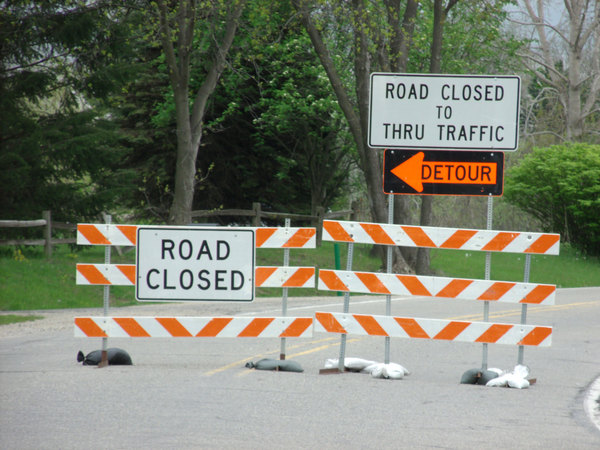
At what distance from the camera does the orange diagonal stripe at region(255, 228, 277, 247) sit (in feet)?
28.4

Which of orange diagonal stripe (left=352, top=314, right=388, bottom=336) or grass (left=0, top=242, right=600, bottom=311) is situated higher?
orange diagonal stripe (left=352, top=314, right=388, bottom=336)

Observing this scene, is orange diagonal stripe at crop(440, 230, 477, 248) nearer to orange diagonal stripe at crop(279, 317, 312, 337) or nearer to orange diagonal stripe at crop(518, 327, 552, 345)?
orange diagonal stripe at crop(518, 327, 552, 345)

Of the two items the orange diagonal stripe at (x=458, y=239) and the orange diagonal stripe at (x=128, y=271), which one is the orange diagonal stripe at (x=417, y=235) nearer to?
the orange diagonal stripe at (x=458, y=239)

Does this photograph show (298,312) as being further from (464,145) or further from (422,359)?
(464,145)

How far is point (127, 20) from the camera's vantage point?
2194 centimetres

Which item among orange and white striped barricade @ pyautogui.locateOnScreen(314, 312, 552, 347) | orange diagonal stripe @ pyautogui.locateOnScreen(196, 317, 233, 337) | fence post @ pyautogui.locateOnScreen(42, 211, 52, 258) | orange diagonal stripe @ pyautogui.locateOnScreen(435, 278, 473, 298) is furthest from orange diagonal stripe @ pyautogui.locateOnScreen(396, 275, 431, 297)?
fence post @ pyautogui.locateOnScreen(42, 211, 52, 258)

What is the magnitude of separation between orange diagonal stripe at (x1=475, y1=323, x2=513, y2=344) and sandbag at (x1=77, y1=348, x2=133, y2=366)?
3645mm

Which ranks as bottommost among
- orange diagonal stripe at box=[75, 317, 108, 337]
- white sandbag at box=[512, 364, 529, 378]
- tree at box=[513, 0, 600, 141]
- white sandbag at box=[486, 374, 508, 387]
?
white sandbag at box=[486, 374, 508, 387]

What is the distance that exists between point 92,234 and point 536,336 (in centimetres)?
463

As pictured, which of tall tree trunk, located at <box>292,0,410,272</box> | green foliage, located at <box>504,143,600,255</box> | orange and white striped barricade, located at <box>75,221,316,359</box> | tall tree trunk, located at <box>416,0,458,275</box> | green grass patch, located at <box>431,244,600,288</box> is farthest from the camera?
green foliage, located at <box>504,143,600,255</box>

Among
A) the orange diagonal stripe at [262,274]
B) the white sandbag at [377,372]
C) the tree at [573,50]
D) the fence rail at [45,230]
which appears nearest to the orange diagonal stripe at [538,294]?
the white sandbag at [377,372]

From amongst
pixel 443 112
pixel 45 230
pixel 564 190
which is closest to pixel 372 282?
pixel 443 112

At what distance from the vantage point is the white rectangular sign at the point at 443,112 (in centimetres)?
884

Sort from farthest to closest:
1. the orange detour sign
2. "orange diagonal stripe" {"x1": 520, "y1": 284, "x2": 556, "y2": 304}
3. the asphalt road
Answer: the orange detour sign → "orange diagonal stripe" {"x1": 520, "y1": 284, "x2": 556, "y2": 304} → the asphalt road
